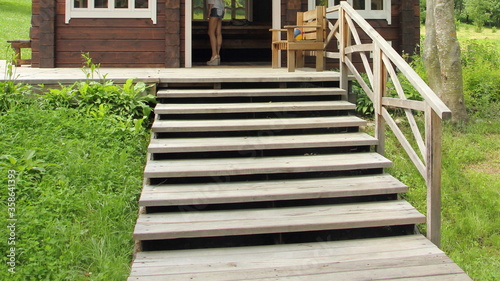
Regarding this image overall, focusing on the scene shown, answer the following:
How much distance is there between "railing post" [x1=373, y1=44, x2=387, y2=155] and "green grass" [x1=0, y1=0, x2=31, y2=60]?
1412 cm

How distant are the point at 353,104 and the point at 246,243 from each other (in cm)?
258

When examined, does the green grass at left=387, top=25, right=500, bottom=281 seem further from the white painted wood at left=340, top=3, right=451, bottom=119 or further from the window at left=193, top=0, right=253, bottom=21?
the window at left=193, top=0, right=253, bottom=21

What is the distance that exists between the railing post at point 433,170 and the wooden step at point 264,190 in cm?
40

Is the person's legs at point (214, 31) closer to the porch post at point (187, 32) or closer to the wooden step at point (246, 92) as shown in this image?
the porch post at point (187, 32)

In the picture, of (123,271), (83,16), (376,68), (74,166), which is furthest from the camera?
(83,16)

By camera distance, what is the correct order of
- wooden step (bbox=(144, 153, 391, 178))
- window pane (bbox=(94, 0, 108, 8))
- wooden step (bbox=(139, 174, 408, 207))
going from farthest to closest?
window pane (bbox=(94, 0, 108, 8)), wooden step (bbox=(144, 153, 391, 178)), wooden step (bbox=(139, 174, 408, 207))

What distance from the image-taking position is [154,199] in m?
4.29

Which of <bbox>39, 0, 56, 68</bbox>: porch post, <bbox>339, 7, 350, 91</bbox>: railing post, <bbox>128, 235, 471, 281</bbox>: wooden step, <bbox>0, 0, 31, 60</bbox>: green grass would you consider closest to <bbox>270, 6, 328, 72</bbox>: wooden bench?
<bbox>339, 7, 350, 91</bbox>: railing post

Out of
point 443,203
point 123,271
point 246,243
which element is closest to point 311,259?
point 246,243

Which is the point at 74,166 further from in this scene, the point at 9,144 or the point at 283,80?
the point at 283,80

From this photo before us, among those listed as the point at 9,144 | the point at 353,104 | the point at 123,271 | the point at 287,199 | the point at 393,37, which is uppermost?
the point at 393,37

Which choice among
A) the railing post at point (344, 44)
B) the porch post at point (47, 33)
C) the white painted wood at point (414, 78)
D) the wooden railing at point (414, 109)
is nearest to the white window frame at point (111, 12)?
the porch post at point (47, 33)

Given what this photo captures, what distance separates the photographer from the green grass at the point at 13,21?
73.3 feet

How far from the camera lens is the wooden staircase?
377cm
